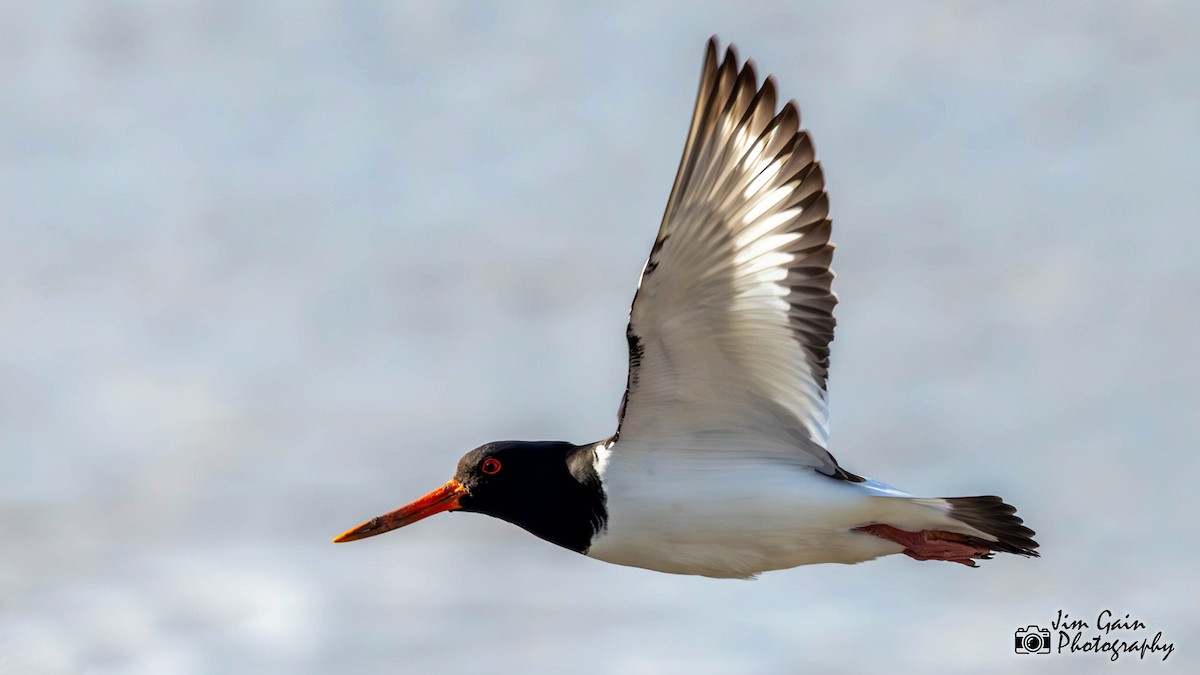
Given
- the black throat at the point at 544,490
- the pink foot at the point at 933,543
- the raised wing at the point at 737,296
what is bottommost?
the pink foot at the point at 933,543

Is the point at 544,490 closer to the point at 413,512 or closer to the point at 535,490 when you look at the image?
the point at 535,490

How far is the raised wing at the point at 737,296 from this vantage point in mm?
10156

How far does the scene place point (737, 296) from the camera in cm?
1052

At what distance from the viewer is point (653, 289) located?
33.4 feet

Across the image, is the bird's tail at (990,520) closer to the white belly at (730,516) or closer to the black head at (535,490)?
the white belly at (730,516)

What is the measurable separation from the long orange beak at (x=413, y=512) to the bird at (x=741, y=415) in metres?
1.03

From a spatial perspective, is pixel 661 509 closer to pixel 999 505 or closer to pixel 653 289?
pixel 653 289

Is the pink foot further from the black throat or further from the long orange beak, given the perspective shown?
the long orange beak

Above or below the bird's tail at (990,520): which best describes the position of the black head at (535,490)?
above

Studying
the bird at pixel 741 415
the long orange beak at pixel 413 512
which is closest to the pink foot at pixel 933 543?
the bird at pixel 741 415

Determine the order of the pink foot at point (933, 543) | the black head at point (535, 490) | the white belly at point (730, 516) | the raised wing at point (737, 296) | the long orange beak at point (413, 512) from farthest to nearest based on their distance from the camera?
1. the long orange beak at point (413, 512)
2. the black head at point (535, 490)
3. the pink foot at point (933, 543)
4. the white belly at point (730, 516)
5. the raised wing at point (737, 296)

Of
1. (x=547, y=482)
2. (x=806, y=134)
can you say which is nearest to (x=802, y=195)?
(x=806, y=134)

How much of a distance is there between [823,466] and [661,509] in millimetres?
1095

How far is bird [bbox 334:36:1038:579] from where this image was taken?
33.7 feet
